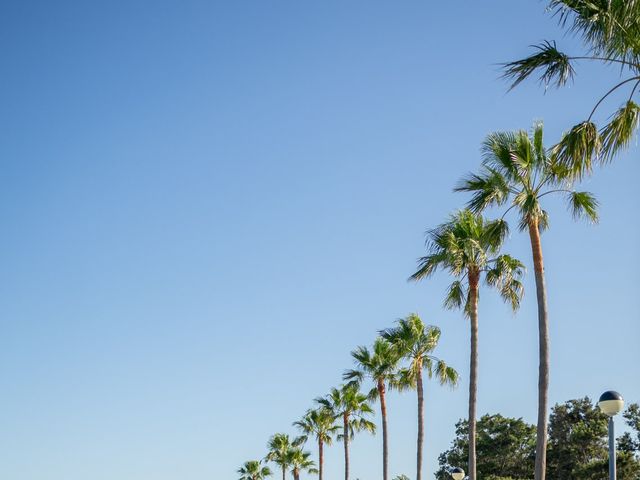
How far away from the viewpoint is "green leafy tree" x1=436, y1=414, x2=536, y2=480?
6538cm

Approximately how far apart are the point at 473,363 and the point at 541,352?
23.2 ft

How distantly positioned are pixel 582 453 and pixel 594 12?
52.7 m

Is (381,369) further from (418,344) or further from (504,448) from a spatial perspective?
(504,448)

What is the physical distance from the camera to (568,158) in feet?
46.0

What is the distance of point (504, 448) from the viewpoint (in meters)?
66.4

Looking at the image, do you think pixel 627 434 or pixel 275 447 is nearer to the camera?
Result: pixel 627 434

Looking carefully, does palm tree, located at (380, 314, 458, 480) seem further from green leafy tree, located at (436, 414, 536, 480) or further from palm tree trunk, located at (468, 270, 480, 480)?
green leafy tree, located at (436, 414, 536, 480)

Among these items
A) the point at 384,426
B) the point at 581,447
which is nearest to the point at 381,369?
the point at 384,426

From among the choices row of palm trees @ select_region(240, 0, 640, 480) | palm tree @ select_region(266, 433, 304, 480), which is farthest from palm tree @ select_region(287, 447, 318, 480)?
row of palm trees @ select_region(240, 0, 640, 480)

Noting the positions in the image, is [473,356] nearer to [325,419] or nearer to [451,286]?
[451,286]

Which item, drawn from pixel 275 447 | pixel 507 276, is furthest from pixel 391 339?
pixel 275 447

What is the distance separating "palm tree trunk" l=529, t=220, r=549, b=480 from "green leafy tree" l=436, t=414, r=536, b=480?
48.0 meters

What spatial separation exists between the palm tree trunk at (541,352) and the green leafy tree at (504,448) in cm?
4797

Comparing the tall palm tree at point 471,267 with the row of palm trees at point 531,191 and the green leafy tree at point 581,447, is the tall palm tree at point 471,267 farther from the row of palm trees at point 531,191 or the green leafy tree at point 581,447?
the green leafy tree at point 581,447
